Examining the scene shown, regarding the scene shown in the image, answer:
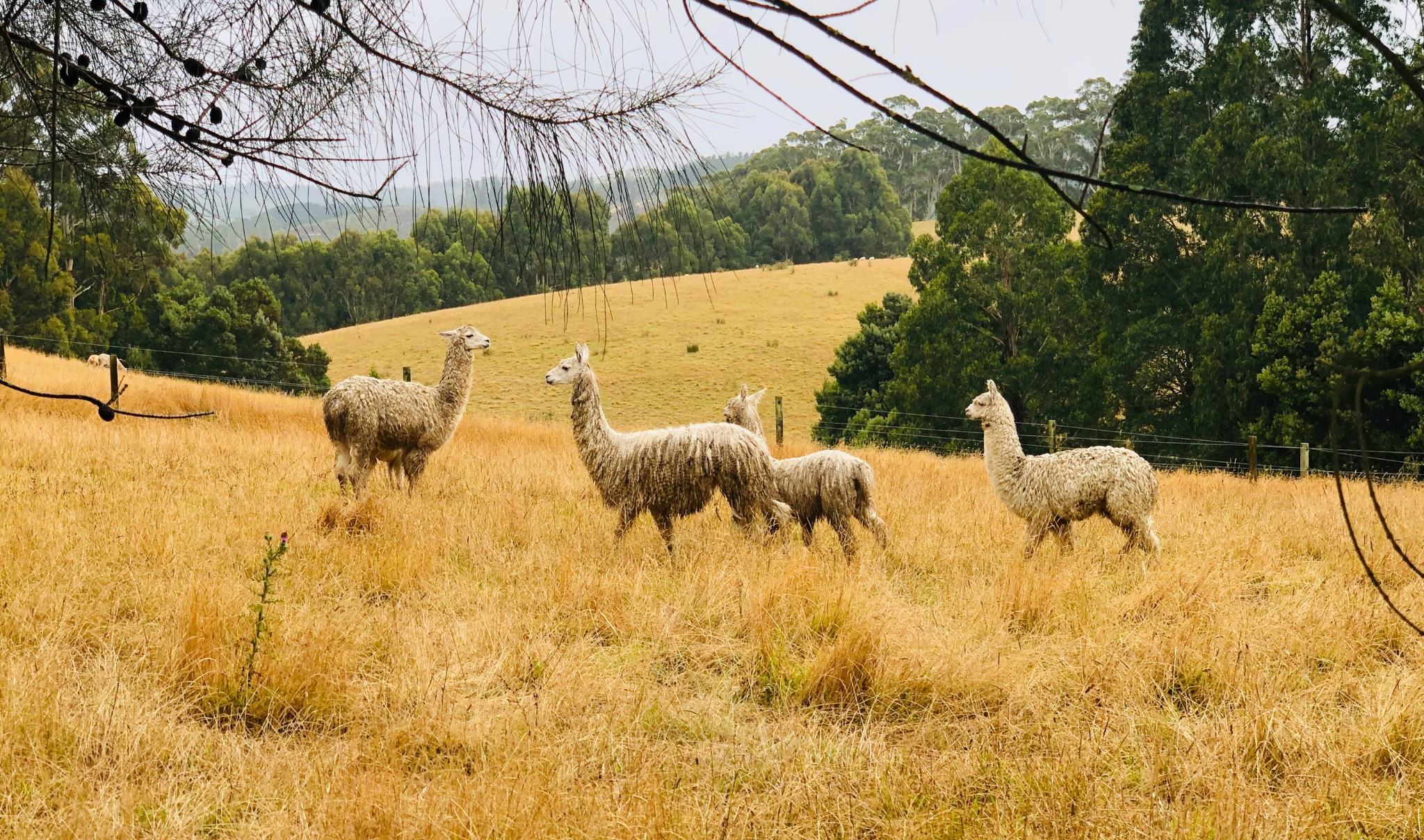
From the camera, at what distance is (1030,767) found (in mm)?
3521

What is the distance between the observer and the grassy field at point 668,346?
38.4m

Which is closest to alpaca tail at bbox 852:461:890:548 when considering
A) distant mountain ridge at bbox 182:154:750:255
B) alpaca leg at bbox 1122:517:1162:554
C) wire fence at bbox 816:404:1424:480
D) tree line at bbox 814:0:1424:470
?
alpaca leg at bbox 1122:517:1162:554

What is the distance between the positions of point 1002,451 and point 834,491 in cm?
144

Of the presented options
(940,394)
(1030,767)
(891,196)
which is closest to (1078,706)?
(1030,767)

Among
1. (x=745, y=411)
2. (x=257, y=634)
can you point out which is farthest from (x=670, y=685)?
A: (x=745, y=411)

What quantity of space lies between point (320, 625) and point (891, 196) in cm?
6674

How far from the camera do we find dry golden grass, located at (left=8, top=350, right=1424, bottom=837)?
10.3ft

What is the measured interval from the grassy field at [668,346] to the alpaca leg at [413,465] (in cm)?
2375

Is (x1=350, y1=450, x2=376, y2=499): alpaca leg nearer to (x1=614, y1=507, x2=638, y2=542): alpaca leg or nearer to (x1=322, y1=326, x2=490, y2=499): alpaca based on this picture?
(x1=322, y1=326, x2=490, y2=499): alpaca

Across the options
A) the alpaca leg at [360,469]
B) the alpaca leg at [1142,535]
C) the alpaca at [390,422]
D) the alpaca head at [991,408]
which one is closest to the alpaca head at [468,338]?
the alpaca at [390,422]

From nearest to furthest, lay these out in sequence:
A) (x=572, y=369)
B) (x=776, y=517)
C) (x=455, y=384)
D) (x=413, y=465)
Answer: (x=776, y=517) < (x=572, y=369) < (x=413, y=465) < (x=455, y=384)

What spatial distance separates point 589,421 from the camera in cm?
730

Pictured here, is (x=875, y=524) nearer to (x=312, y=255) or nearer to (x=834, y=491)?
(x=834, y=491)

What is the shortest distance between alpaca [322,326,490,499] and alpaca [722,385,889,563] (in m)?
3.29
